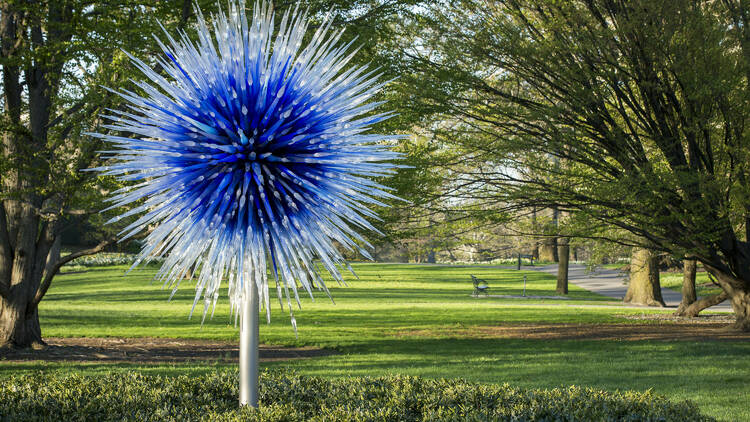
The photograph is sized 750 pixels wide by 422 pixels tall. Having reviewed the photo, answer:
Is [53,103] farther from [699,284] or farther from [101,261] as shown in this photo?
[101,261]

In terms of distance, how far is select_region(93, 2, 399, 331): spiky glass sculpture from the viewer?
4008 mm

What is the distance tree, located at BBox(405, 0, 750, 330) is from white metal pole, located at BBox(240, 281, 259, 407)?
27.0 ft

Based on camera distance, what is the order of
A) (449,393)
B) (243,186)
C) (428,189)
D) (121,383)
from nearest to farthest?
(243,186)
(449,393)
(121,383)
(428,189)

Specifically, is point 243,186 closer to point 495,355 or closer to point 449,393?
point 449,393

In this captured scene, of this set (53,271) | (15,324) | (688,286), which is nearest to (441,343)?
(53,271)

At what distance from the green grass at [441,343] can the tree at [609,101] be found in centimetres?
261

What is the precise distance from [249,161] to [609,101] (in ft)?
33.1

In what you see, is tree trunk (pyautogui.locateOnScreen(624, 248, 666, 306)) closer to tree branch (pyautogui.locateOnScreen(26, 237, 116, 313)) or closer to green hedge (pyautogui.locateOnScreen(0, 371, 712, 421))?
tree branch (pyautogui.locateOnScreen(26, 237, 116, 313))

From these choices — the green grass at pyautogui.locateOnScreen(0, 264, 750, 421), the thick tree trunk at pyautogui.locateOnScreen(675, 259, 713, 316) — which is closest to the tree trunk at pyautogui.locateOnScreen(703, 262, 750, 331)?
Answer: the green grass at pyautogui.locateOnScreen(0, 264, 750, 421)

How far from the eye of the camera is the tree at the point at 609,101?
11633 millimetres

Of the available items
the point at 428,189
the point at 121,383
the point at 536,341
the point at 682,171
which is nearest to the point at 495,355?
the point at 536,341

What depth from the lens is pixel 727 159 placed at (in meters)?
13.0

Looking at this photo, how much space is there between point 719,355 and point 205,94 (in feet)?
34.0

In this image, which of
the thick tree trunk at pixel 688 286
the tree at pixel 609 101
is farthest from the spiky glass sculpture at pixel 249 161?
the thick tree trunk at pixel 688 286
